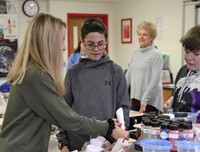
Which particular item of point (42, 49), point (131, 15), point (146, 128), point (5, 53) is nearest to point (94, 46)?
point (42, 49)

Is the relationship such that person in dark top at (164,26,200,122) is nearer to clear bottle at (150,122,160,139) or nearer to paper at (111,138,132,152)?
clear bottle at (150,122,160,139)

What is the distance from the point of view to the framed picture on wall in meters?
6.44

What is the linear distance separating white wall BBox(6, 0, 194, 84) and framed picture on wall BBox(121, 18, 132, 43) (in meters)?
0.09

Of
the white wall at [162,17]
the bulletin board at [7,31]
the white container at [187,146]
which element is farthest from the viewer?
the bulletin board at [7,31]

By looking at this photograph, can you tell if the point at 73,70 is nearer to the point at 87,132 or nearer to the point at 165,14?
the point at 87,132

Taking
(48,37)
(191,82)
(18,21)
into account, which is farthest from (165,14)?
(48,37)

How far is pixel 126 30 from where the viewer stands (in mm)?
6566

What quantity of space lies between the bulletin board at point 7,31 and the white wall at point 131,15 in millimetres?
158

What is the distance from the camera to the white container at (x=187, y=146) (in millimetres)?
1277

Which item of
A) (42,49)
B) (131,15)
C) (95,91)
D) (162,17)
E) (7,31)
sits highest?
(131,15)

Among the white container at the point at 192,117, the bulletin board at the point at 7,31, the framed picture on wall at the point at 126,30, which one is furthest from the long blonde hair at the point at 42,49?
the framed picture on wall at the point at 126,30

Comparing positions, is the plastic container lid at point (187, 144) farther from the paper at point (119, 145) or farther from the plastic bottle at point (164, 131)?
the paper at point (119, 145)

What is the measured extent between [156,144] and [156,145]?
14mm

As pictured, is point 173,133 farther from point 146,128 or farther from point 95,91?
point 95,91
